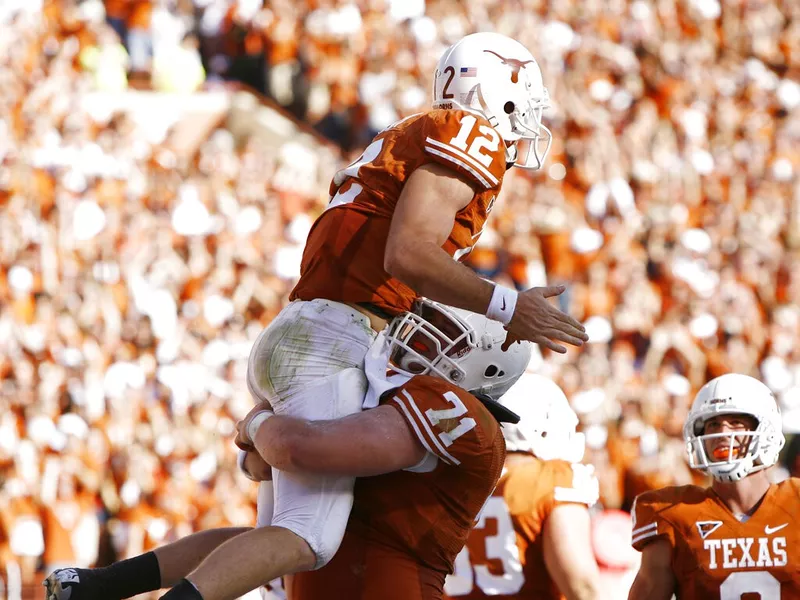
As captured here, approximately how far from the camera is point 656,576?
4.61 meters

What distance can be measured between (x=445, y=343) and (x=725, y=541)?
1396 millimetres

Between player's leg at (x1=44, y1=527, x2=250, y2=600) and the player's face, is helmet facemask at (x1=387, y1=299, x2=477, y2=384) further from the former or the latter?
the player's face

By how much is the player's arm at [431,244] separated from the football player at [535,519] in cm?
153

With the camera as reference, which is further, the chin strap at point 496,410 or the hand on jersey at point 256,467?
the hand on jersey at point 256,467

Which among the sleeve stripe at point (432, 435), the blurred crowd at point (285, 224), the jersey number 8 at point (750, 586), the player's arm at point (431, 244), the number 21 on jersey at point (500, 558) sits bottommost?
the jersey number 8 at point (750, 586)

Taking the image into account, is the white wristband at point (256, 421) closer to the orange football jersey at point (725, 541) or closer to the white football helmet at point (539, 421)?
the white football helmet at point (539, 421)

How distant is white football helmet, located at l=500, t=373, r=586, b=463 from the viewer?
5.09 m

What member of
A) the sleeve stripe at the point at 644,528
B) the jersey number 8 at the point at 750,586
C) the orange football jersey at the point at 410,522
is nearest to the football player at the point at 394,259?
the orange football jersey at the point at 410,522

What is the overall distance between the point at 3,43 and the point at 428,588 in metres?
10.3

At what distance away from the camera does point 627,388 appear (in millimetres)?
9914

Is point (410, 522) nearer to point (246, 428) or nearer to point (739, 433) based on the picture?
point (246, 428)

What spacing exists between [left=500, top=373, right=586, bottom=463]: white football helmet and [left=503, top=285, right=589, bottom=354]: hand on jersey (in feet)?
4.80

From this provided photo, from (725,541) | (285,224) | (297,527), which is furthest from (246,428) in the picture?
(285,224)

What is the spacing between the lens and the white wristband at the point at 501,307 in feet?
11.7
